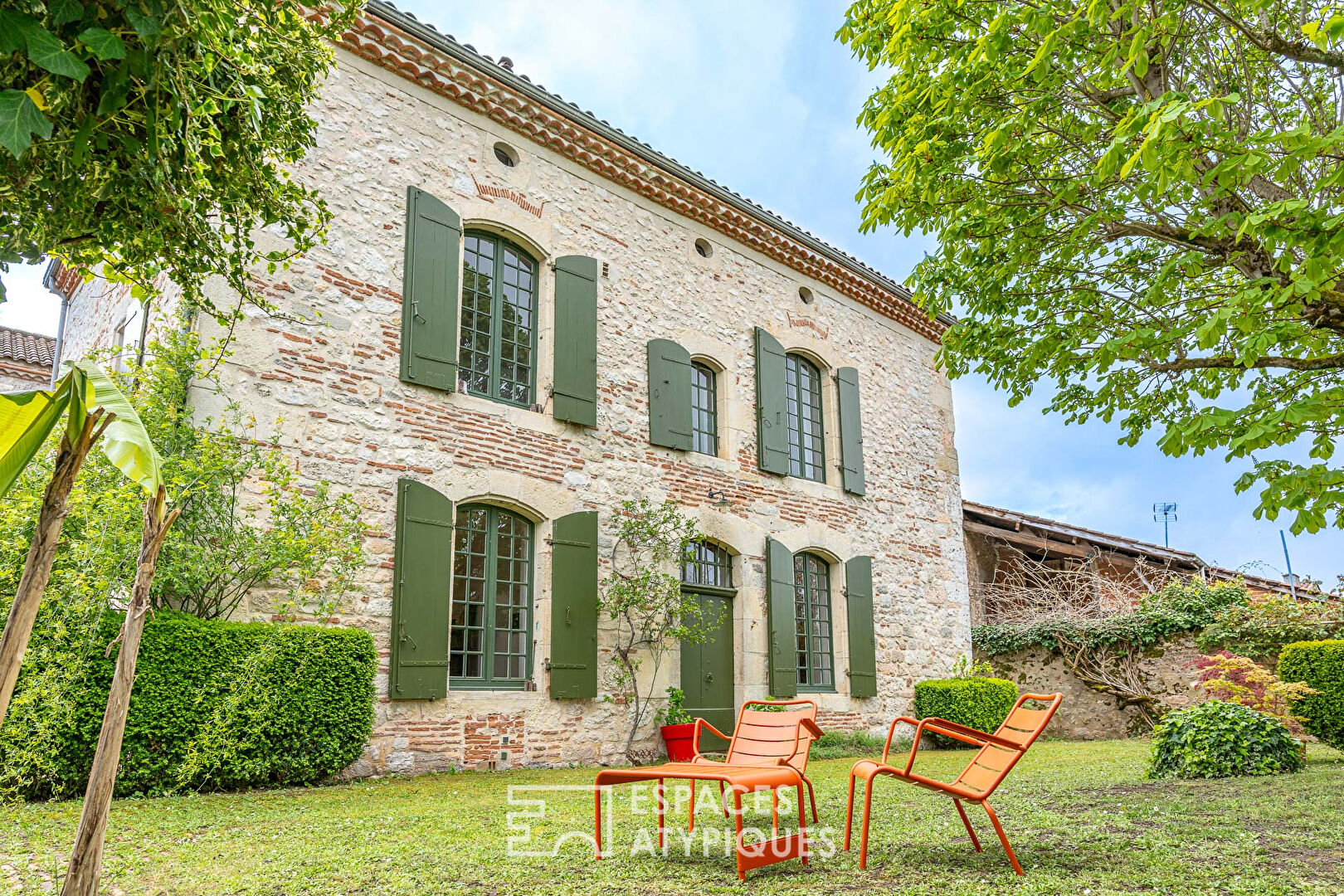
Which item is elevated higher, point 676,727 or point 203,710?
point 203,710

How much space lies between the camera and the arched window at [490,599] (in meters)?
7.76

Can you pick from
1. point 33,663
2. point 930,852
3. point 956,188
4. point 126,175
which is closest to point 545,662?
point 33,663

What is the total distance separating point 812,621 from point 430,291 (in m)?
6.29

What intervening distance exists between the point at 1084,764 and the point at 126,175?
28.8ft

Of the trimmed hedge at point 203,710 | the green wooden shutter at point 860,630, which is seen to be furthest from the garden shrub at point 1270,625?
the trimmed hedge at point 203,710

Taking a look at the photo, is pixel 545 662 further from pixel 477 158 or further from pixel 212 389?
pixel 477 158

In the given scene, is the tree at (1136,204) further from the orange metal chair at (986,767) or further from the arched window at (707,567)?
the arched window at (707,567)

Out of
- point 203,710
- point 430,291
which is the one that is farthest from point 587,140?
point 203,710

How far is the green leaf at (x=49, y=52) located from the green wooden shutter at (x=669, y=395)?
7588mm

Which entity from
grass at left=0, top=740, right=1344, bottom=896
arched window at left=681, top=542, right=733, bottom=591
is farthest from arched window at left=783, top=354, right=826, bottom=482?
grass at left=0, top=740, right=1344, bottom=896

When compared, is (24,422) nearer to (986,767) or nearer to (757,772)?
(757,772)

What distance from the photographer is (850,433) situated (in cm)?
1201

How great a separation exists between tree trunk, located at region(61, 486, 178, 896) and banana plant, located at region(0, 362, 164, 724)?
22 cm

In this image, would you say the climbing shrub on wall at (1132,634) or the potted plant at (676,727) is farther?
the climbing shrub on wall at (1132,634)
